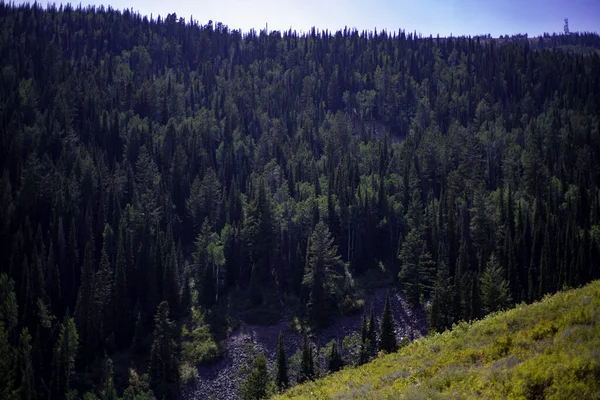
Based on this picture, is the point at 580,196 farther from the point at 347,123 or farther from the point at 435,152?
the point at 347,123

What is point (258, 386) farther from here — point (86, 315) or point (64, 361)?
point (86, 315)

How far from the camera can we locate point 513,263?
252 ft

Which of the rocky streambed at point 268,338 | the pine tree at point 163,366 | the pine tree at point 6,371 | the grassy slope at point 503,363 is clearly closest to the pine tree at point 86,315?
the pine tree at point 6,371

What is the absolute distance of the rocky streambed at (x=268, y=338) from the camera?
67500mm

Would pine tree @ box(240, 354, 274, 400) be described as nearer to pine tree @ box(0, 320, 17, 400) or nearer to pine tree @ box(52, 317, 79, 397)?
pine tree @ box(0, 320, 17, 400)

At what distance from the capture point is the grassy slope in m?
18.1

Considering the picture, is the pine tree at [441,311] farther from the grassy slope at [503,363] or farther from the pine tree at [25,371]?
the pine tree at [25,371]

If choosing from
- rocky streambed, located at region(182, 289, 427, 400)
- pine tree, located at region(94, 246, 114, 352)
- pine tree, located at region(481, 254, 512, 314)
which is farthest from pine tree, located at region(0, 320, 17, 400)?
pine tree, located at region(481, 254, 512, 314)

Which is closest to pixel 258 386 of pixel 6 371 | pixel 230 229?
pixel 6 371

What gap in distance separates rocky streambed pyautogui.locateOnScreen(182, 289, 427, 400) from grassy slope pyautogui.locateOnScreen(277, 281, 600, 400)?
4212 centimetres

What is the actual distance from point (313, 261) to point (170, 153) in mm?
69455

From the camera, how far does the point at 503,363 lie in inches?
833

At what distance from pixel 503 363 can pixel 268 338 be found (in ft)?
196

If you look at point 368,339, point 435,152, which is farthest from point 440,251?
point 435,152
